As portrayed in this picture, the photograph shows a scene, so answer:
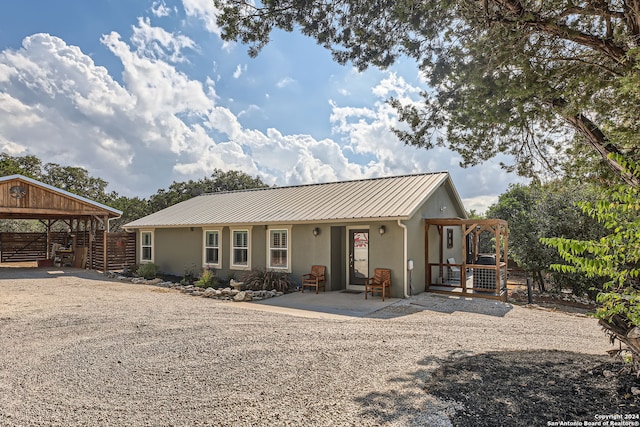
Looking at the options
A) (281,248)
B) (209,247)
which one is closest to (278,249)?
(281,248)

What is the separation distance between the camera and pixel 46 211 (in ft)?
53.4

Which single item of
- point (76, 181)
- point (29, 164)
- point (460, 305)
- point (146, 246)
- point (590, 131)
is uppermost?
point (29, 164)

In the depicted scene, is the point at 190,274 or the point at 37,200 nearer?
the point at 190,274

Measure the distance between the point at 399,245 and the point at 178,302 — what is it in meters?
6.30

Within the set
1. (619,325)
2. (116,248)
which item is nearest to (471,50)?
(619,325)

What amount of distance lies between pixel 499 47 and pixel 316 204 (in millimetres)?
8708

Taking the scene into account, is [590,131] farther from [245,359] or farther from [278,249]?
[278,249]

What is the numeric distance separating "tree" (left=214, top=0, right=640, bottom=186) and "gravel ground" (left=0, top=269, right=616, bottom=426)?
11.9ft

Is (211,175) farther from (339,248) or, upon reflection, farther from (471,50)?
(471,50)

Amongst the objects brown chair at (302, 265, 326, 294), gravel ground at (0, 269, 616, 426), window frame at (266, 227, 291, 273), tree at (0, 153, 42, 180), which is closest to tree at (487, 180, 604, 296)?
gravel ground at (0, 269, 616, 426)

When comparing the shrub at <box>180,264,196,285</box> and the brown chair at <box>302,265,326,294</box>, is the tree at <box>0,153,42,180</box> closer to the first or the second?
the shrub at <box>180,264,196,285</box>

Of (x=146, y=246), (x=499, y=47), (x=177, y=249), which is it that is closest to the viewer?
(x=499, y=47)

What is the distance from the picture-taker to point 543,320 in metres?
8.09

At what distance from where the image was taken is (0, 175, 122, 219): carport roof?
15.5 m
